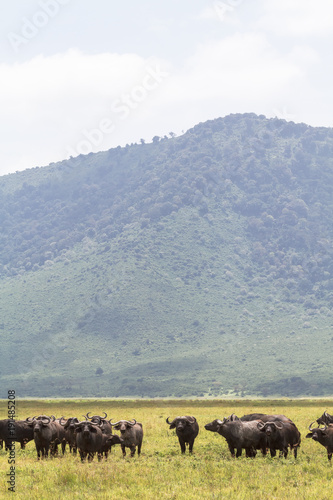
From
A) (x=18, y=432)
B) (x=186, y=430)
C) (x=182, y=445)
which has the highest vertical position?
(x=186, y=430)

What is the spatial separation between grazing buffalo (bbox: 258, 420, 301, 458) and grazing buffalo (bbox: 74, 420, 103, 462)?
6312mm

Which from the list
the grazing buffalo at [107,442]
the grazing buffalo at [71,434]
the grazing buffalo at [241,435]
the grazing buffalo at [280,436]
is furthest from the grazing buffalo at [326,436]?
the grazing buffalo at [71,434]

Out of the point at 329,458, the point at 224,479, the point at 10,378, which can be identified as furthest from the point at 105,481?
the point at 10,378

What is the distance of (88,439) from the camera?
2417cm

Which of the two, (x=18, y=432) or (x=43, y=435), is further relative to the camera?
(x=18, y=432)

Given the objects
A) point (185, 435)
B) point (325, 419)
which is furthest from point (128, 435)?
point (325, 419)

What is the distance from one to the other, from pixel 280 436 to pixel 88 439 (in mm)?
7450

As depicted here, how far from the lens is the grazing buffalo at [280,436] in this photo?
24453mm

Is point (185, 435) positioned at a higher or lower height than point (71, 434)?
lower

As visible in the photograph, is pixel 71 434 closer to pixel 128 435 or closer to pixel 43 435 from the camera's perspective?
pixel 43 435

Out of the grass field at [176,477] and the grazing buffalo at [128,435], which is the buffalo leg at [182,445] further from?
Result: the grazing buffalo at [128,435]

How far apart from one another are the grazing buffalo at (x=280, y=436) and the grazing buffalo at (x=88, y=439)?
20.7 ft

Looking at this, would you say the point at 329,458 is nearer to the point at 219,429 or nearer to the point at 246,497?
the point at 219,429

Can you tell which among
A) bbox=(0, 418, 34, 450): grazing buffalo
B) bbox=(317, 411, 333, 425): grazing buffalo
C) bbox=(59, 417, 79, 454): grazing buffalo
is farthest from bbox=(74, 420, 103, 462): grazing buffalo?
bbox=(317, 411, 333, 425): grazing buffalo
